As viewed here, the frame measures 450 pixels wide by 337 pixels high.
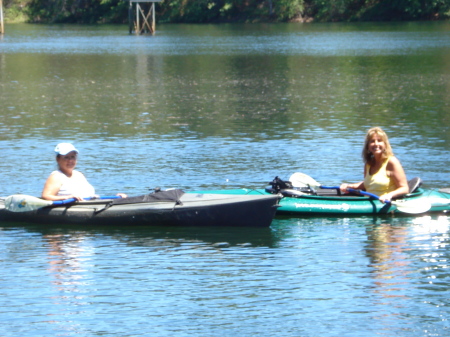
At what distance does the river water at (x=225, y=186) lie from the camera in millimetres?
7754

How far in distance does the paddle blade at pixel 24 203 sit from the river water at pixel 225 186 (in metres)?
0.28

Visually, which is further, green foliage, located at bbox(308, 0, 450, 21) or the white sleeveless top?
green foliage, located at bbox(308, 0, 450, 21)

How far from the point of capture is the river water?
7.75m

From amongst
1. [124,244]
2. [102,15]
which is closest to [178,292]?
[124,244]

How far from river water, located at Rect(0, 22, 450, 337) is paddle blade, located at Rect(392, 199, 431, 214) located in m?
0.16

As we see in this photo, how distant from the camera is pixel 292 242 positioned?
33.1 ft

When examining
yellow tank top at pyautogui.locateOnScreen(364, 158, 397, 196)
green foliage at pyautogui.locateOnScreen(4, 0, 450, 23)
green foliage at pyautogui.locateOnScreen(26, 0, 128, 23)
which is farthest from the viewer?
green foliage at pyautogui.locateOnScreen(26, 0, 128, 23)

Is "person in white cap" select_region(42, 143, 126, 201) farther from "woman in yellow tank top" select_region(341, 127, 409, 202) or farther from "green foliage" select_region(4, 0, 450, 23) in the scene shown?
"green foliage" select_region(4, 0, 450, 23)

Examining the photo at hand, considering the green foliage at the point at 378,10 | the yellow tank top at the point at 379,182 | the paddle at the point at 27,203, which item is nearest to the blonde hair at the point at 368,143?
the yellow tank top at the point at 379,182

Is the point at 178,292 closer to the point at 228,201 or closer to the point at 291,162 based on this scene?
the point at 228,201

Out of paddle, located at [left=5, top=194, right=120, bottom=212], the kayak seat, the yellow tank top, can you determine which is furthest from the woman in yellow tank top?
paddle, located at [left=5, top=194, right=120, bottom=212]

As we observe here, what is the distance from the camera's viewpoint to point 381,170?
10922 millimetres

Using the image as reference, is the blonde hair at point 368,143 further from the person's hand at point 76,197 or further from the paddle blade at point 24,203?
the paddle blade at point 24,203

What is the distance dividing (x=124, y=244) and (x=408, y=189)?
3.68m
